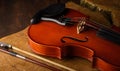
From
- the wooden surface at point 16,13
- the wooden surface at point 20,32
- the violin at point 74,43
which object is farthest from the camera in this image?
the wooden surface at point 16,13

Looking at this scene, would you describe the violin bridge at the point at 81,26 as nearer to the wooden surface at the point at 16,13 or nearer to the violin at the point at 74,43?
the violin at the point at 74,43

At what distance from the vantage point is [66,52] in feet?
3.87

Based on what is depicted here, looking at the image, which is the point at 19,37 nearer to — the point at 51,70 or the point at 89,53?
the point at 51,70

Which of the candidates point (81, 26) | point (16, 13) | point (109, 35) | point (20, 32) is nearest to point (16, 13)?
point (16, 13)

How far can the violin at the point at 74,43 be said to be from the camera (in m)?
1.08

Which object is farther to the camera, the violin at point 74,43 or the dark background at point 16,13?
the dark background at point 16,13

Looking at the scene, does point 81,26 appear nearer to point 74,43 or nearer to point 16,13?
point 74,43

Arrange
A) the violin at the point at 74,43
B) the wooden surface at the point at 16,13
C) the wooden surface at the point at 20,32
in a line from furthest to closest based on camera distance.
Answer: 1. the wooden surface at the point at 16,13
2. the wooden surface at the point at 20,32
3. the violin at the point at 74,43

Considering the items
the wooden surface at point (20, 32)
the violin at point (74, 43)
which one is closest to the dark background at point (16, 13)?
the wooden surface at point (20, 32)

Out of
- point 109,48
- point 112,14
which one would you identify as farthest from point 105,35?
point 112,14

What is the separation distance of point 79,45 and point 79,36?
0.08 metres

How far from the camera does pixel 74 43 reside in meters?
1.15

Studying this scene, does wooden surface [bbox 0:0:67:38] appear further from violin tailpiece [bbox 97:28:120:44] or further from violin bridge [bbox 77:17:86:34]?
violin tailpiece [bbox 97:28:120:44]

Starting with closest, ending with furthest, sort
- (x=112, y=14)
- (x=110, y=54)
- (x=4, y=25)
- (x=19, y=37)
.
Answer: (x=110, y=54)
(x=19, y=37)
(x=112, y=14)
(x=4, y=25)
